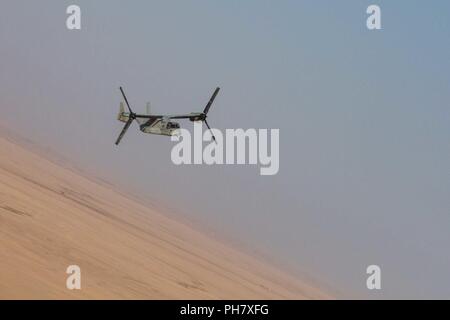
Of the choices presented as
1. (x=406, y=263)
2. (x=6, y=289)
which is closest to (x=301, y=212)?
(x=406, y=263)

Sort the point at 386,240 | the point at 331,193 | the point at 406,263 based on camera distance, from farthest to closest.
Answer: the point at 331,193, the point at 386,240, the point at 406,263

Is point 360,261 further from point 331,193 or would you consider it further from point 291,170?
point 291,170

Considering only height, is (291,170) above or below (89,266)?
below

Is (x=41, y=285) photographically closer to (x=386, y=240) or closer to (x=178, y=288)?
(x=178, y=288)

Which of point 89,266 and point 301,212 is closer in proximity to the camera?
point 89,266

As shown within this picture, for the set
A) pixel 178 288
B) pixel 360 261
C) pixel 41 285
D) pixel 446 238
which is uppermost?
pixel 41 285

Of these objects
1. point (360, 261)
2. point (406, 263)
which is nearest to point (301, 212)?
point (406, 263)
